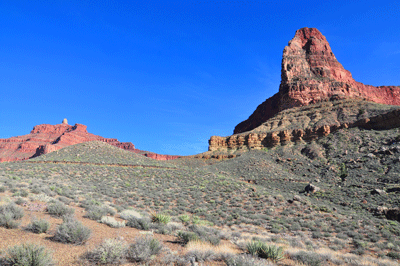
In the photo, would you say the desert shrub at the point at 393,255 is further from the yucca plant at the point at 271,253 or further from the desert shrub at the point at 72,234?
the desert shrub at the point at 72,234

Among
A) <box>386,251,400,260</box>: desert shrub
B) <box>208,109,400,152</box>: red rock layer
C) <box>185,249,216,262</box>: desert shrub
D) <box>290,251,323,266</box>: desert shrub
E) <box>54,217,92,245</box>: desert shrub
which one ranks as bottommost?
<box>386,251,400,260</box>: desert shrub

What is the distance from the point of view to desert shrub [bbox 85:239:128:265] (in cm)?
501

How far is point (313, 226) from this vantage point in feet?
50.0

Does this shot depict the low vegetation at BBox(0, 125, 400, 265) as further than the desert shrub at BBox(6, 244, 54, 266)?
Yes

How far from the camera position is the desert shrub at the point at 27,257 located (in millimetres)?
4262

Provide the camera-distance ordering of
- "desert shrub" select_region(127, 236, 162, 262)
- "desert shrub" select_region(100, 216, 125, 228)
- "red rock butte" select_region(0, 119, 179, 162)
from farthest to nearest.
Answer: "red rock butte" select_region(0, 119, 179, 162), "desert shrub" select_region(100, 216, 125, 228), "desert shrub" select_region(127, 236, 162, 262)

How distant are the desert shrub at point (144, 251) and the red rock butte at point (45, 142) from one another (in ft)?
419

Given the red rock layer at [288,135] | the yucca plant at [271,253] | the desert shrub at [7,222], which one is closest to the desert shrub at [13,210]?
the desert shrub at [7,222]

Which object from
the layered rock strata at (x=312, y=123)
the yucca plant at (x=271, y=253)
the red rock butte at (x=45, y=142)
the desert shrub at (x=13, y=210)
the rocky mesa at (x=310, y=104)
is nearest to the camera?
the yucca plant at (x=271, y=253)

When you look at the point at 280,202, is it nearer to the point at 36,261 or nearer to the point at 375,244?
the point at 375,244

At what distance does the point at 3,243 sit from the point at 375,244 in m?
15.9

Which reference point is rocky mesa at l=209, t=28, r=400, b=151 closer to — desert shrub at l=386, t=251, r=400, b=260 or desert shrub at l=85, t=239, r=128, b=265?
desert shrub at l=386, t=251, r=400, b=260

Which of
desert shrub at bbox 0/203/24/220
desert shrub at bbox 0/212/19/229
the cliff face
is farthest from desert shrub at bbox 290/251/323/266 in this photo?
the cliff face

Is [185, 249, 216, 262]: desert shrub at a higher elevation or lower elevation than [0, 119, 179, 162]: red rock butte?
lower
